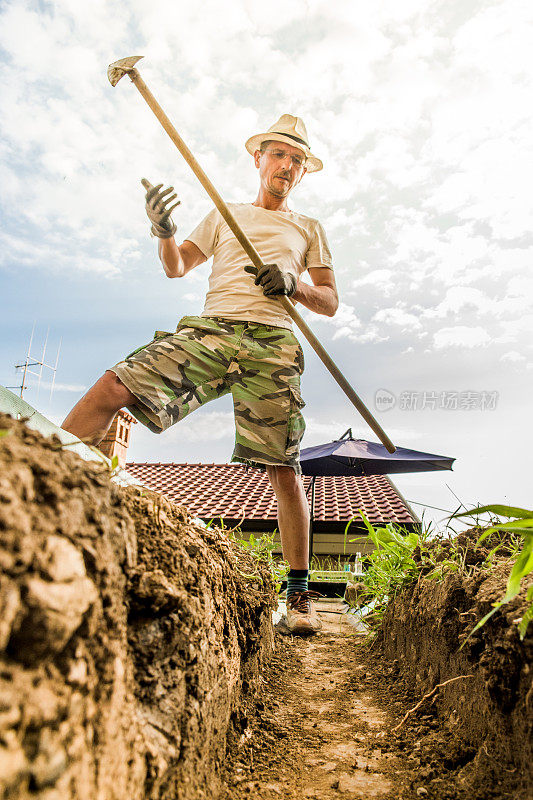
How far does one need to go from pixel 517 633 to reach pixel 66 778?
0.71 metres

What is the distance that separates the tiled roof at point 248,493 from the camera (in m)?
8.39

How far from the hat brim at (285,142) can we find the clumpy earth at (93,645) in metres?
2.64

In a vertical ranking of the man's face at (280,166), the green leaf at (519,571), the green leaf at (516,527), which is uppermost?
the man's face at (280,166)

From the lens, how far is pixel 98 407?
2141 millimetres

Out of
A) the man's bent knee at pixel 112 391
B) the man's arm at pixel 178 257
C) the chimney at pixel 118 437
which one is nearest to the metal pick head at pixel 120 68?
the man's arm at pixel 178 257

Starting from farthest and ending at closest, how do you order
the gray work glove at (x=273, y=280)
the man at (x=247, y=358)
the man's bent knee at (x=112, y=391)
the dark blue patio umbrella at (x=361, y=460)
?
1. the dark blue patio umbrella at (x=361, y=460)
2. the gray work glove at (x=273, y=280)
3. the man at (x=247, y=358)
4. the man's bent knee at (x=112, y=391)

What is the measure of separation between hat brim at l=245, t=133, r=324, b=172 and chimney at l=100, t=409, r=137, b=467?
21.2 ft

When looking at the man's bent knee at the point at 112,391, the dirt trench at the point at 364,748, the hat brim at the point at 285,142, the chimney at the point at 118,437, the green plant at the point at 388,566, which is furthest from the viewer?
the chimney at the point at 118,437

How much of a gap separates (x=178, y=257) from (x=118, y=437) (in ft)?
25.0

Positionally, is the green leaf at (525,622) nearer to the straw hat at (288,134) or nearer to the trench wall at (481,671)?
the trench wall at (481,671)

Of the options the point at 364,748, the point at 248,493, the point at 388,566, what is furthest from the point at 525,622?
the point at 248,493

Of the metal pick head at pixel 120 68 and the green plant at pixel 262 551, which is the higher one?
the metal pick head at pixel 120 68

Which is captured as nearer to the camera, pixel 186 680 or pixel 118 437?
pixel 186 680

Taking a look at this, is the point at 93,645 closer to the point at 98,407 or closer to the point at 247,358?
the point at 98,407
